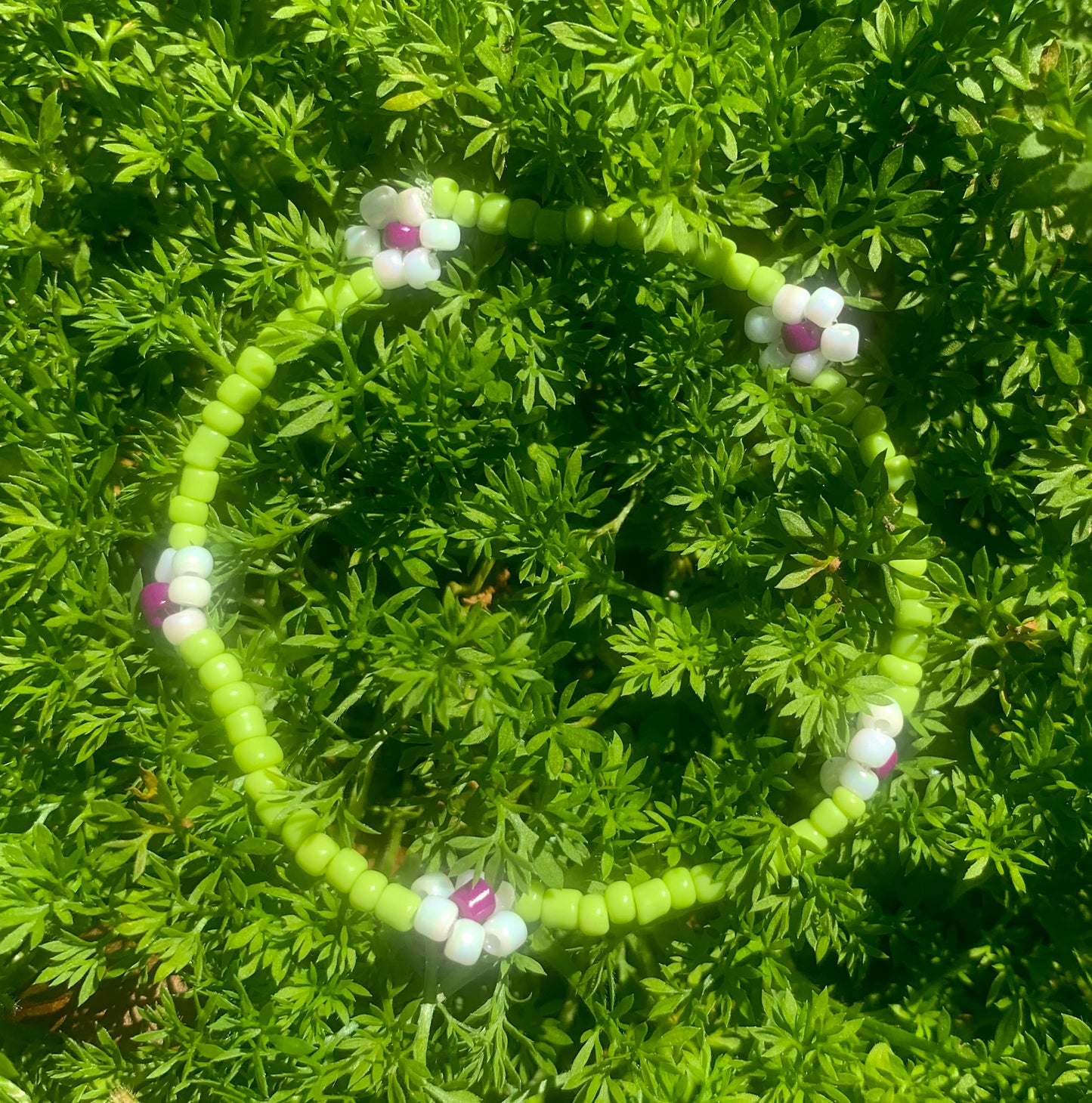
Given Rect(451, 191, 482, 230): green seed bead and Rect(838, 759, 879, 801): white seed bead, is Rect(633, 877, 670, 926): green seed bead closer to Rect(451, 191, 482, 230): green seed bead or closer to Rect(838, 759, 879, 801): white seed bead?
Rect(838, 759, 879, 801): white seed bead

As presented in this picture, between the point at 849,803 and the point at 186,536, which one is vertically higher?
the point at 186,536

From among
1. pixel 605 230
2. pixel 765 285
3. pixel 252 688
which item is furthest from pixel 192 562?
pixel 765 285

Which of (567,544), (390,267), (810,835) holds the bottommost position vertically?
(810,835)

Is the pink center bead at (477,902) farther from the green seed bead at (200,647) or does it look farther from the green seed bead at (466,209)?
the green seed bead at (466,209)

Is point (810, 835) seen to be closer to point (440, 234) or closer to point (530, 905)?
point (530, 905)

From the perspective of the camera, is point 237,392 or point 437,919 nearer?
point 437,919

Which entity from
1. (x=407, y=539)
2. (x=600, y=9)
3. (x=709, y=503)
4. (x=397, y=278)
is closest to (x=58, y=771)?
(x=407, y=539)

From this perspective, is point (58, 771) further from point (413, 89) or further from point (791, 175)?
point (791, 175)
